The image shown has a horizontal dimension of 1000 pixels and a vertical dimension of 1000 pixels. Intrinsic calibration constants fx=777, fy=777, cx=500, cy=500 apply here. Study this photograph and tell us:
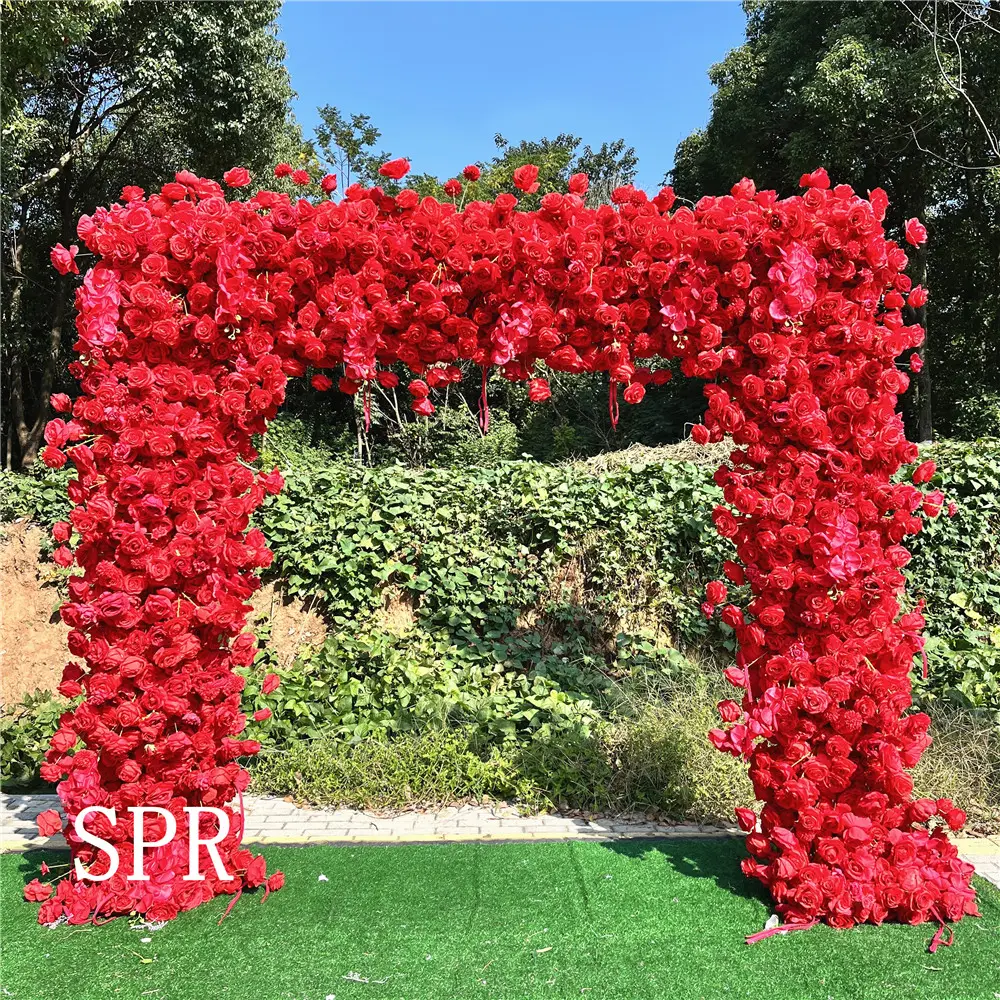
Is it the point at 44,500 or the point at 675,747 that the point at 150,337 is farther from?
the point at 44,500

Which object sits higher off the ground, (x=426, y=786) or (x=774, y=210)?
(x=774, y=210)

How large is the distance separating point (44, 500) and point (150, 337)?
4.55 metres

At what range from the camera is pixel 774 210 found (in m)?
2.80

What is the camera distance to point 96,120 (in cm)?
1266

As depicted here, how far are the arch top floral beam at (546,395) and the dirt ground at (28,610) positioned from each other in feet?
12.6

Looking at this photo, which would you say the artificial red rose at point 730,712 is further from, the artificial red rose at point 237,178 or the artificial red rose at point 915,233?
the artificial red rose at point 237,178

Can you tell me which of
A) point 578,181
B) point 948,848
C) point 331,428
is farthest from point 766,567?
point 331,428

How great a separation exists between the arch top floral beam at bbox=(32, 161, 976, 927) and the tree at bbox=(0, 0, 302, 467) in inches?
245

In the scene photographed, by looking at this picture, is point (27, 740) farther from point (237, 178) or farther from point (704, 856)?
point (704, 856)

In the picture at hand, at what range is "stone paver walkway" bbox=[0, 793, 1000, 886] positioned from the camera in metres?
3.61

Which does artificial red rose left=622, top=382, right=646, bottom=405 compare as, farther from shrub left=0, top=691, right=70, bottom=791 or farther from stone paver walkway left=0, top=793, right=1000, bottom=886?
shrub left=0, top=691, right=70, bottom=791

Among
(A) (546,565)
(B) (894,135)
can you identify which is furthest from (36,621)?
(B) (894,135)

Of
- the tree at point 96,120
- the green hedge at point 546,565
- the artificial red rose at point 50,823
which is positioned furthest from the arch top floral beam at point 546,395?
the tree at point 96,120

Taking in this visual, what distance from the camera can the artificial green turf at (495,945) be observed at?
98.6 inches
